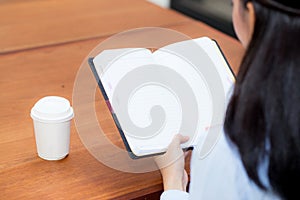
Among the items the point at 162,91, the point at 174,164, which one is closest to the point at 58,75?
the point at 162,91

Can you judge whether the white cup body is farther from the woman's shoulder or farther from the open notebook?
the woman's shoulder

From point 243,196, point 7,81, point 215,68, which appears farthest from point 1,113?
point 243,196

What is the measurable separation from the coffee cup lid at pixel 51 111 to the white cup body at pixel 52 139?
0.04ft

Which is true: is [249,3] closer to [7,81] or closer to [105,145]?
[105,145]

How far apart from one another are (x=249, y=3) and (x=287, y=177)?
252 mm

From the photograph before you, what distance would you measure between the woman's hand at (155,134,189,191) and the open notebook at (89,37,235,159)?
15mm

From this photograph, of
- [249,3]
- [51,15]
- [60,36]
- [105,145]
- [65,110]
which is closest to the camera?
[249,3]

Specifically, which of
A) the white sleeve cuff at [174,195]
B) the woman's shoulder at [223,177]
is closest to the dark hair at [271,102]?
the woman's shoulder at [223,177]

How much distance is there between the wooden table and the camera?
0.96 metres

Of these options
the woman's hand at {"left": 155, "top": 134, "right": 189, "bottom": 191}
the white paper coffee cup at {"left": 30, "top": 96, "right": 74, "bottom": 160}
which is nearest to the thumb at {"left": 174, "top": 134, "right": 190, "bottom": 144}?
the woman's hand at {"left": 155, "top": 134, "right": 189, "bottom": 191}

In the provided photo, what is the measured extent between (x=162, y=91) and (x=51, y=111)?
0.27 m

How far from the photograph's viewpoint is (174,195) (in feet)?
3.08

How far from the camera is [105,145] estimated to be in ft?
3.54

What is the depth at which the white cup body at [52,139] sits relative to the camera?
3.20 feet
